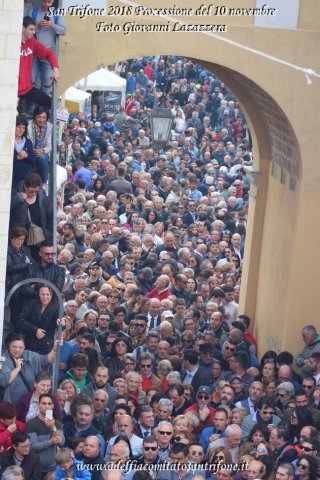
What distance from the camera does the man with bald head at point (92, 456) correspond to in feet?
47.9

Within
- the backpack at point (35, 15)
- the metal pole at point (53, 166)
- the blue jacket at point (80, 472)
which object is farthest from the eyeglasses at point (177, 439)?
the backpack at point (35, 15)

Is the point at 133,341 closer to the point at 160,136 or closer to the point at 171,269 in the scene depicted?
the point at 171,269

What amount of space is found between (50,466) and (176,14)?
7.02 metres

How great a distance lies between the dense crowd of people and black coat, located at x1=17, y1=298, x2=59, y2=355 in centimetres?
1

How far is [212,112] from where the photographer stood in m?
42.4

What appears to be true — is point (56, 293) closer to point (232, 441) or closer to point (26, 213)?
point (26, 213)

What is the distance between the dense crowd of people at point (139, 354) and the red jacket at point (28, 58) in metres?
0.23

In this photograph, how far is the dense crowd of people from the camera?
14.6 metres

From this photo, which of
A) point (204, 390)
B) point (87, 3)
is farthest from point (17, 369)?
point (87, 3)

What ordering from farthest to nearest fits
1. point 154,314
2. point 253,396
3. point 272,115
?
point 272,115, point 154,314, point 253,396

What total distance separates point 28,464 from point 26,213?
2.77 m

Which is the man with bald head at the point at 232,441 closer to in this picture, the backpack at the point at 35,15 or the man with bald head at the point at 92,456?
the man with bald head at the point at 92,456

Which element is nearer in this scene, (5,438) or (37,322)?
(5,438)

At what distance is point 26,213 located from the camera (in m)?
15.4
